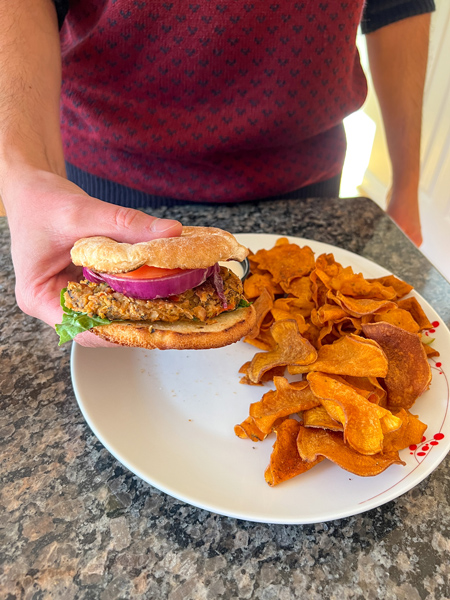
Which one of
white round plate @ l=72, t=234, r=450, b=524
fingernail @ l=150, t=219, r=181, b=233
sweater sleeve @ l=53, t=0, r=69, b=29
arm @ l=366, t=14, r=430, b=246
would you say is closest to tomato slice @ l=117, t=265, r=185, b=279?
fingernail @ l=150, t=219, r=181, b=233

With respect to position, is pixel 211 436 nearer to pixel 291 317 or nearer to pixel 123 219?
pixel 291 317

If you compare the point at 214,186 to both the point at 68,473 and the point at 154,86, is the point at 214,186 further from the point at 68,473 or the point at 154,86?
the point at 68,473

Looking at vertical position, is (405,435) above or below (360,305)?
below

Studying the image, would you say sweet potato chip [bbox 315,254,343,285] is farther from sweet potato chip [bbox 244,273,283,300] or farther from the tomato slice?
the tomato slice

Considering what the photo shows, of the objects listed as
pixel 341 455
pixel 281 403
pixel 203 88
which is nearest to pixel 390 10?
pixel 203 88

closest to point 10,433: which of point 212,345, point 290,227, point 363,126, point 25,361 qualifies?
point 25,361
